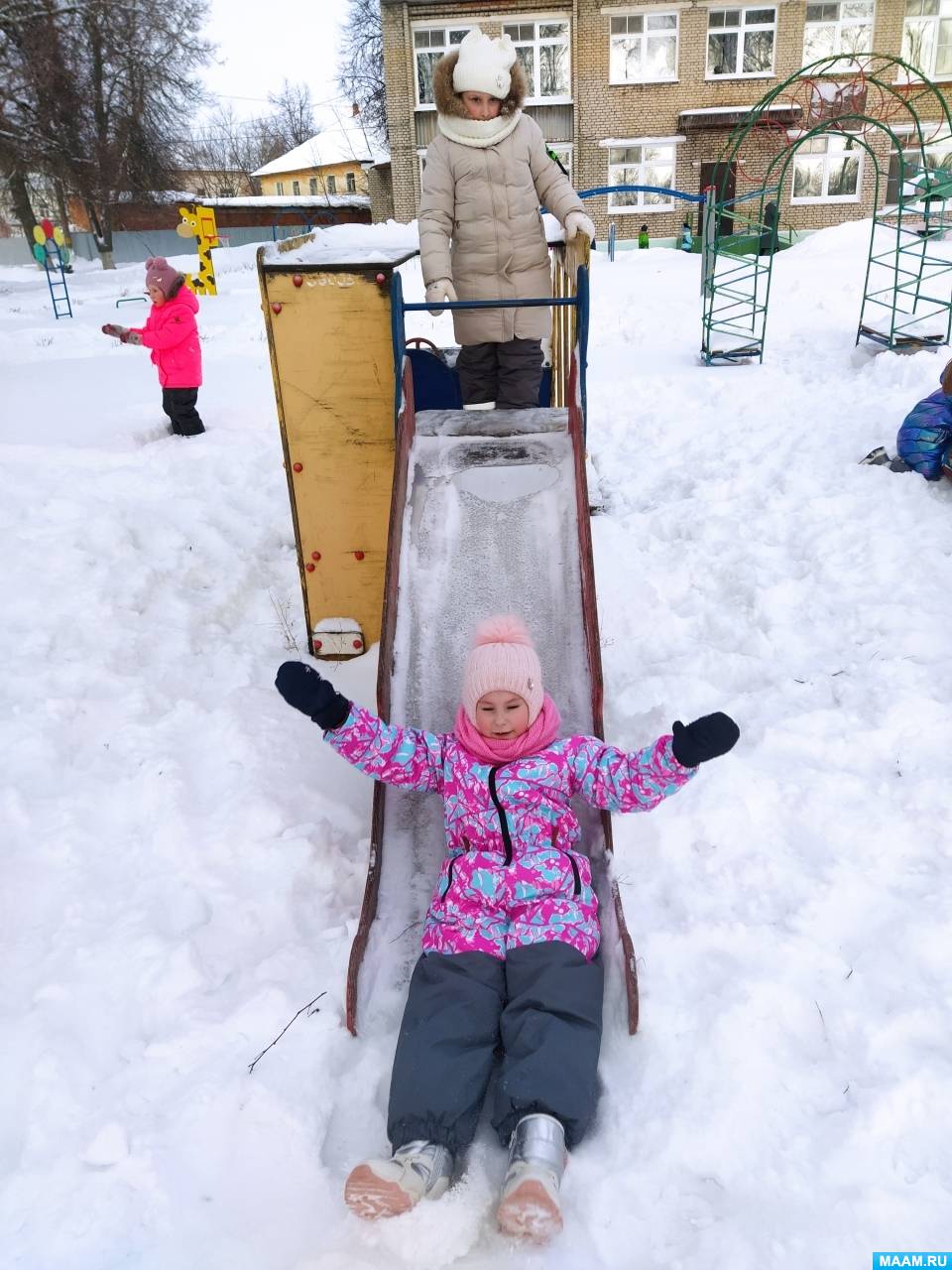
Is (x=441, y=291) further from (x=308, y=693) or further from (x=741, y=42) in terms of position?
(x=741, y=42)

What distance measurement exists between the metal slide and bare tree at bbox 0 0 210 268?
22.5 metres

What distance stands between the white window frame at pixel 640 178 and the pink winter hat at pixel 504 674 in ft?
78.6

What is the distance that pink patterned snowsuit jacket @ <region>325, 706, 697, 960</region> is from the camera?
226cm

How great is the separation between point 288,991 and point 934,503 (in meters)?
4.12

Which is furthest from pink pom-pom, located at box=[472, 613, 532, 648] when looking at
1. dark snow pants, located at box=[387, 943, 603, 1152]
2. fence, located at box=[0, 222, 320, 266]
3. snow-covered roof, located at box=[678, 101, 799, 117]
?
fence, located at box=[0, 222, 320, 266]

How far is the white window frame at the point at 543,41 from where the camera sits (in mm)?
21609

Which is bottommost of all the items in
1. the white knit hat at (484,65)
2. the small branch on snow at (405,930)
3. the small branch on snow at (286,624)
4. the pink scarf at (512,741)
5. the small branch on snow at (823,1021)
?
the small branch on snow at (405,930)

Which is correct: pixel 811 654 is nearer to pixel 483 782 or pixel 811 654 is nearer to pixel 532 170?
pixel 483 782

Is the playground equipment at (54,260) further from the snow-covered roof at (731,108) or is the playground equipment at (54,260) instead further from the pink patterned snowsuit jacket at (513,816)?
the snow-covered roof at (731,108)

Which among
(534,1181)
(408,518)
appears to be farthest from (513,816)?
(408,518)

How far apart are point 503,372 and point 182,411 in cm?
338

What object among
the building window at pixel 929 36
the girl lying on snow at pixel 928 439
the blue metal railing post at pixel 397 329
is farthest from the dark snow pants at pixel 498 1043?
the building window at pixel 929 36

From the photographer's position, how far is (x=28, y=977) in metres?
2.22

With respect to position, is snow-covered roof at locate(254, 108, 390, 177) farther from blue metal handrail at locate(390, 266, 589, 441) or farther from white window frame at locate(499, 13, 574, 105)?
blue metal handrail at locate(390, 266, 589, 441)
